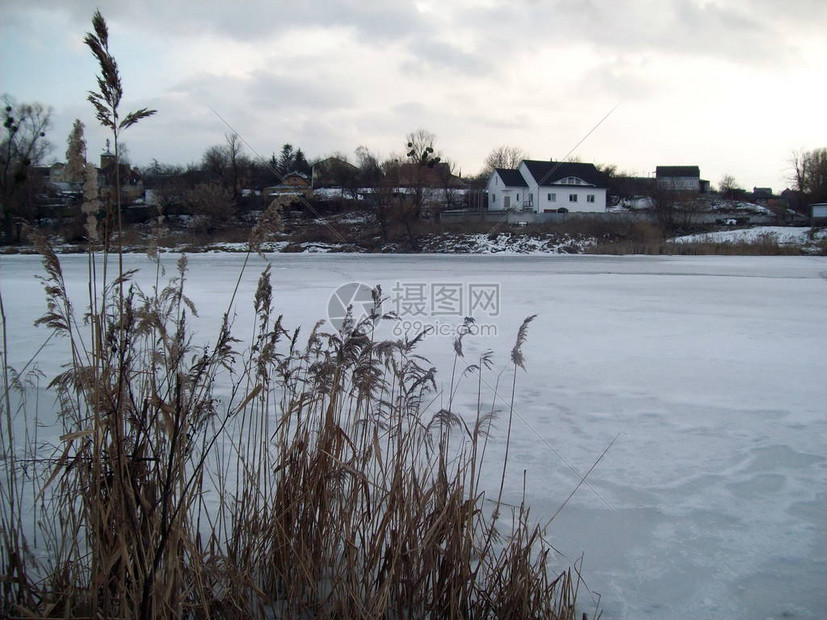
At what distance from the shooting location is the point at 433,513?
2.04 meters

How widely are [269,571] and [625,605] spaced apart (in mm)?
1288

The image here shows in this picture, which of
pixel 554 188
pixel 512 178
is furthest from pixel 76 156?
pixel 512 178

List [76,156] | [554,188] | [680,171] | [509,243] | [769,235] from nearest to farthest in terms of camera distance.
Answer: [76,156], [769,235], [509,243], [554,188], [680,171]

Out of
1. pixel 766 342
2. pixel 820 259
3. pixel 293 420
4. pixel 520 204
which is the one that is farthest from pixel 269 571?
pixel 520 204

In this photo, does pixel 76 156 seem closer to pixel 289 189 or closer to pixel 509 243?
pixel 289 189

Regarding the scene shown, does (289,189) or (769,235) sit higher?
(769,235)

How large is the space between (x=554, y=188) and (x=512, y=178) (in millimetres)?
3793

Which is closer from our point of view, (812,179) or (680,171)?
(812,179)

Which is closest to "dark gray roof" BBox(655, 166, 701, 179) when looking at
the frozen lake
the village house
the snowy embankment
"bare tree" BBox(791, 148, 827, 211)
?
"bare tree" BBox(791, 148, 827, 211)

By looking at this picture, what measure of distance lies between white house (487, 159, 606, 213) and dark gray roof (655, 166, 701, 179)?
30984 mm

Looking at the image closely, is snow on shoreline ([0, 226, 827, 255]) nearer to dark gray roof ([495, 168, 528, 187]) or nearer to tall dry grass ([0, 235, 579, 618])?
dark gray roof ([495, 168, 528, 187])

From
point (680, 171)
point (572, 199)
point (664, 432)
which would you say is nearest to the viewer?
point (664, 432)

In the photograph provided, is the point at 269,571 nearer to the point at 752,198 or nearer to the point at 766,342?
the point at 766,342

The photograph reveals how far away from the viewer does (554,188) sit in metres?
48.4
